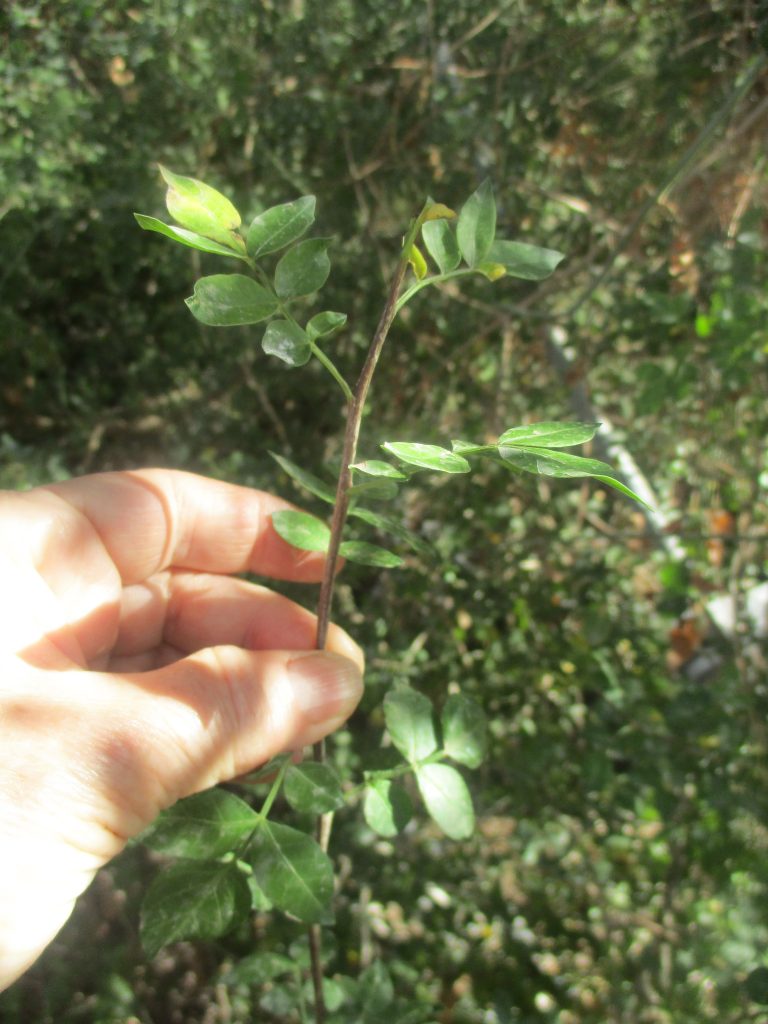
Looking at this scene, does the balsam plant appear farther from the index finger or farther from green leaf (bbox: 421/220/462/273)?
the index finger

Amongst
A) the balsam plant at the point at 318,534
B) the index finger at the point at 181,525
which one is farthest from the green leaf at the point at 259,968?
the index finger at the point at 181,525

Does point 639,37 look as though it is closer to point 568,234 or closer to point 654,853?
point 568,234

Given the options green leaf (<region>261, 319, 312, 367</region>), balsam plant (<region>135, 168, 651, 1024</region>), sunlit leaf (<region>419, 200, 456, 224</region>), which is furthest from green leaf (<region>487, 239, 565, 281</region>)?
green leaf (<region>261, 319, 312, 367</region>)

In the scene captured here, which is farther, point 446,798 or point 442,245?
point 446,798

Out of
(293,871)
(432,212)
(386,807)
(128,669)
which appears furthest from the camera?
(128,669)

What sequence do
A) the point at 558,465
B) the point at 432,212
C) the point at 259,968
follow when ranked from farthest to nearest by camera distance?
the point at 259,968, the point at 432,212, the point at 558,465

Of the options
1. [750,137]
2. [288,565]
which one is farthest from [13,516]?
[750,137]

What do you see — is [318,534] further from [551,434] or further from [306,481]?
[551,434]

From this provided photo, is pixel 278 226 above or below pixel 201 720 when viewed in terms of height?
above

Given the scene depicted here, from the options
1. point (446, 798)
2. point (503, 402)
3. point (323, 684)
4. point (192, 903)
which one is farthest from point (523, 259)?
point (503, 402)
